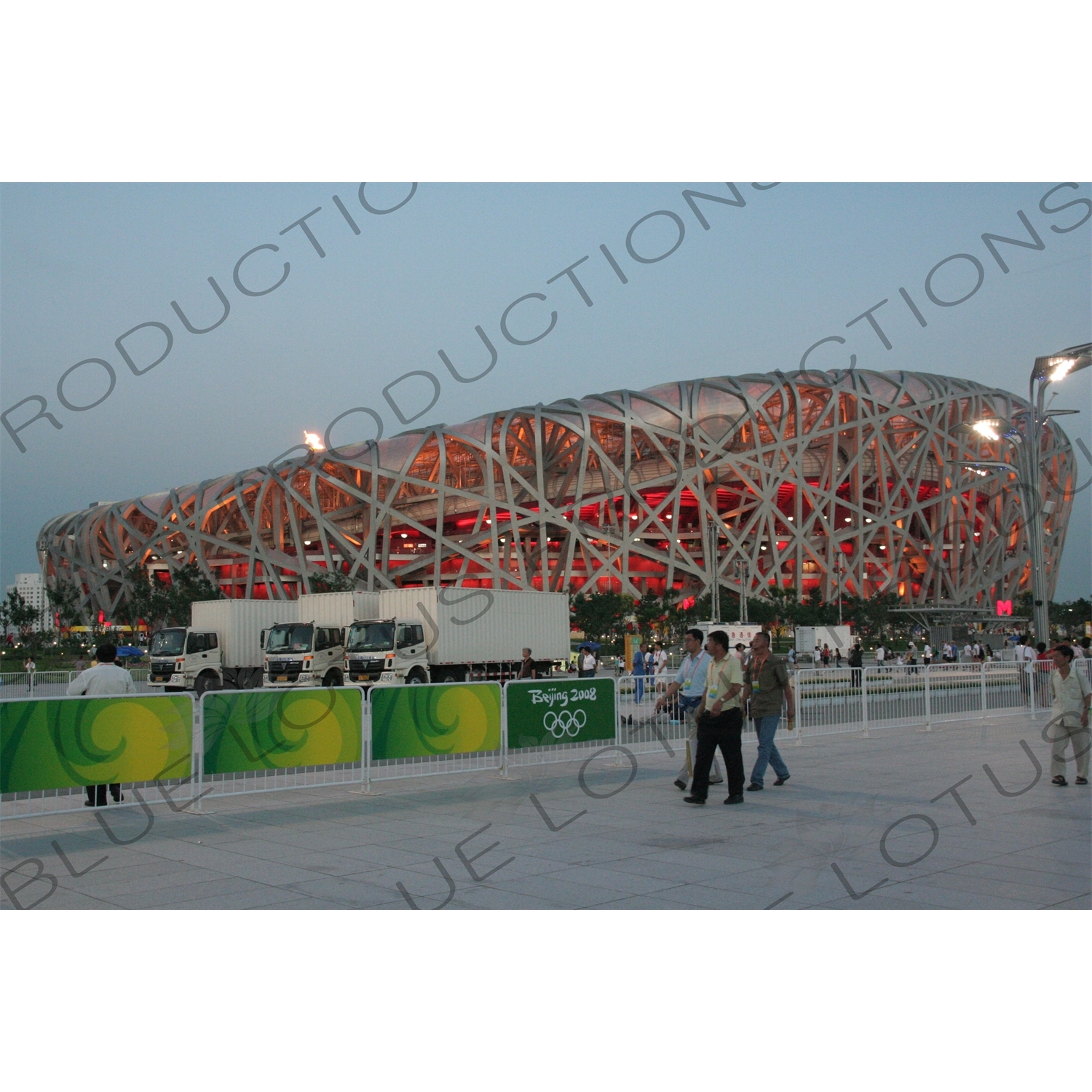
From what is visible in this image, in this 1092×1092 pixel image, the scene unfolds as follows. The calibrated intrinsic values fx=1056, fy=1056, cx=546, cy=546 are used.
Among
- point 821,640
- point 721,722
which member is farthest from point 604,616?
point 721,722

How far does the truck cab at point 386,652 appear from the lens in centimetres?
2734

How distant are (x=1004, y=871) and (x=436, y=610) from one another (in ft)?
72.5

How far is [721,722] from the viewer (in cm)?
1011

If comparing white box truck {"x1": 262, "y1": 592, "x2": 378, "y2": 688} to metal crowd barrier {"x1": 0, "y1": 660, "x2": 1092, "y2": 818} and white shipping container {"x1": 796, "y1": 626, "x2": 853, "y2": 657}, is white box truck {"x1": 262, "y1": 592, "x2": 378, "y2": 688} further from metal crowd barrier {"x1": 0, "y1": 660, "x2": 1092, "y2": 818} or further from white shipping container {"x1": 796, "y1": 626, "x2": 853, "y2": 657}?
white shipping container {"x1": 796, "y1": 626, "x2": 853, "y2": 657}

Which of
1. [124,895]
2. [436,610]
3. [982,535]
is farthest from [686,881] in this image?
[982,535]

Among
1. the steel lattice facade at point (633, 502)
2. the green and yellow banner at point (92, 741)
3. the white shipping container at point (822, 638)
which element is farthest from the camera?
the steel lattice facade at point (633, 502)

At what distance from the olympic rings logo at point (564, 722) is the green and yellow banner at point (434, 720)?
0.82 m

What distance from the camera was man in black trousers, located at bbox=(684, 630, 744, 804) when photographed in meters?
10.1

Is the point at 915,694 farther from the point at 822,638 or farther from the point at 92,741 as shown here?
the point at 822,638

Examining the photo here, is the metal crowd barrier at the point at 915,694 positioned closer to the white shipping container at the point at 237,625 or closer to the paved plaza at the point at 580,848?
the paved plaza at the point at 580,848

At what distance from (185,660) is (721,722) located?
22.2 metres

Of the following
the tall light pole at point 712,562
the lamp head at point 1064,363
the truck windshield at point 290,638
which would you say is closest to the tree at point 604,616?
the tall light pole at point 712,562

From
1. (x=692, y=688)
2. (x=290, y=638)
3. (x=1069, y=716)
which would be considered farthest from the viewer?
(x=290, y=638)

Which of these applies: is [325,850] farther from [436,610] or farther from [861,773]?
[436,610]
